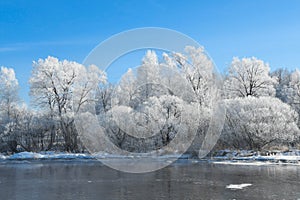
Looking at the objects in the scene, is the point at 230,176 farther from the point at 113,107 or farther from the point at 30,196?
the point at 113,107

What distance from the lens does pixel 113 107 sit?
113 ft

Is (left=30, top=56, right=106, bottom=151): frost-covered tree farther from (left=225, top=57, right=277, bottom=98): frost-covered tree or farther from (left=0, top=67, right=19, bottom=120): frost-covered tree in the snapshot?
(left=225, top=57, right=277, bottom=98): frost-covered tree

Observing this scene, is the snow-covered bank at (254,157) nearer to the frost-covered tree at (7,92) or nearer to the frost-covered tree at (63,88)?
the frost-covered tree at (63,88)

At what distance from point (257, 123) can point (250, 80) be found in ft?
35.9

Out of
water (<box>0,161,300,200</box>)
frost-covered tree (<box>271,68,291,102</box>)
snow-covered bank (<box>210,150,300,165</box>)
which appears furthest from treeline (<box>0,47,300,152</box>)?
water (<box>0,161,300,200</box>)

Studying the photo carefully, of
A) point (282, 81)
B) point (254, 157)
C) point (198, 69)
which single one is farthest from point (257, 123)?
point (282, 81)

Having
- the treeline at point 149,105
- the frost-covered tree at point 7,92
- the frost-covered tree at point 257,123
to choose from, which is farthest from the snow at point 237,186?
the frost-covered tree at point 7,92

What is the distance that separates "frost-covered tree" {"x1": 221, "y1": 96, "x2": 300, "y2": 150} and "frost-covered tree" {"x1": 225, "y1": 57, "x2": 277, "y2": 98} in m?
7.57

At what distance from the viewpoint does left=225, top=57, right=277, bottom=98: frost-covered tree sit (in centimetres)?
3881

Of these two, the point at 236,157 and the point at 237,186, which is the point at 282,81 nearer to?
the point at 236,157

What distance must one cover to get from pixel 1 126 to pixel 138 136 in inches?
612

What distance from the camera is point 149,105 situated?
32969 mm

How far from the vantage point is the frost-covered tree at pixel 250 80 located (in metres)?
38.8

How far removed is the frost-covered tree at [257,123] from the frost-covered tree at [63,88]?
535 inches
